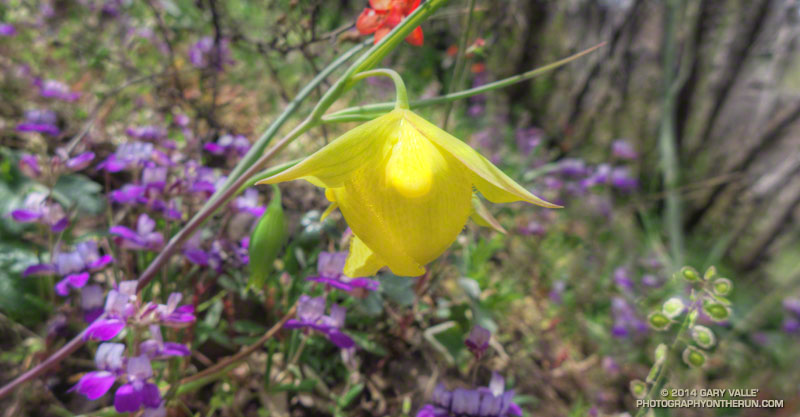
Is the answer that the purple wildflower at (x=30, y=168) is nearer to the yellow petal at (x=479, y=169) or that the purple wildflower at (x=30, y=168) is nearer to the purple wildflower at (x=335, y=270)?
the purple wildflower at (x=335, y=270)

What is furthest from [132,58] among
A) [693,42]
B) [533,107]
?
[693,42]

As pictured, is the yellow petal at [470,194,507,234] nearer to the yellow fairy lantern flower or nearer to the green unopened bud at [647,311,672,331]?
the yellow fairy lantern flower

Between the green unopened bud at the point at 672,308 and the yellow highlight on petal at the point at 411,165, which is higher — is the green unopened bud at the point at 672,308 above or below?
above

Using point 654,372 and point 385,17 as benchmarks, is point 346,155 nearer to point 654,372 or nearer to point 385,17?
point 385,17

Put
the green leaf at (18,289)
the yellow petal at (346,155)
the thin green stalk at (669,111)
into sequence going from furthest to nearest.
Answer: the thin green stalk at (669,111), the green leaf at (18,289), the yellow petal at (346,155)

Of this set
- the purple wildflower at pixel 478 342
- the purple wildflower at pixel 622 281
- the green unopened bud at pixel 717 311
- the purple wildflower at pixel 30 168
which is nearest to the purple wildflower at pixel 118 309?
the purple wildflower at pixel 30 168

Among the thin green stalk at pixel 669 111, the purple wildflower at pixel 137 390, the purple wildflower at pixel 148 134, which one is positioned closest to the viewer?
the purple wildflower at pixel 137 390

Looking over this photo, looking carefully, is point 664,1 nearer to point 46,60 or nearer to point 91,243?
point 91,243
